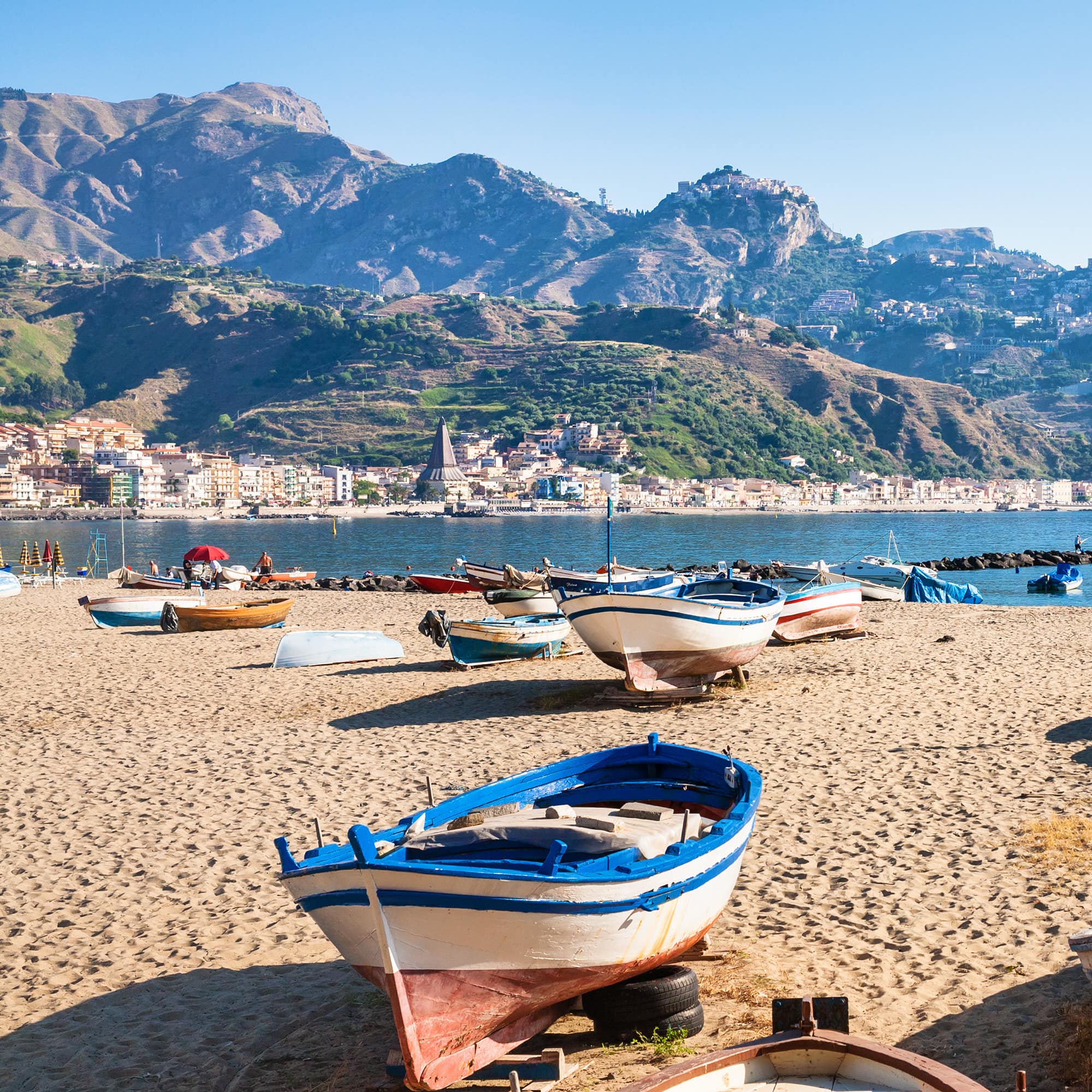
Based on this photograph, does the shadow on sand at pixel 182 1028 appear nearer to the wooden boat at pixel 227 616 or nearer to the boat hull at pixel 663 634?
the boat hull at pixel 663 634

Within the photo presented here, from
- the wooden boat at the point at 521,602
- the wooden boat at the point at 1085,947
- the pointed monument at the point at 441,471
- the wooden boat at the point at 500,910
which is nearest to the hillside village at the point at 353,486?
the pointed monument at the point at 441,471

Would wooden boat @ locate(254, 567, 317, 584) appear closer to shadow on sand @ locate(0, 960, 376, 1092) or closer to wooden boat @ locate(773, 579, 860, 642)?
wooden boat @ locate(773, 579, 860, 642)

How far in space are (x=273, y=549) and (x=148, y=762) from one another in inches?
3069

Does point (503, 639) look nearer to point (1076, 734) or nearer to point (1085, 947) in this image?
point (1076, 734)

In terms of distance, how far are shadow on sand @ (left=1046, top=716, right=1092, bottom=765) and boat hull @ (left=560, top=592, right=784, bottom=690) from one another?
4.31 m

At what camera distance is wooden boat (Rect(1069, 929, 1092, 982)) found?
16.8 ft

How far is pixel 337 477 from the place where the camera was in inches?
7293

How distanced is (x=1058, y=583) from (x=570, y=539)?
59.0m

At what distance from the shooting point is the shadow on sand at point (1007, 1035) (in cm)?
562

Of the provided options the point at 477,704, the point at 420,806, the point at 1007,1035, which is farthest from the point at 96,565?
the point at 1007,1035

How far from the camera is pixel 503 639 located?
66.5 ft

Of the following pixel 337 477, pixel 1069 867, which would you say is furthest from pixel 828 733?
pixel 337 477

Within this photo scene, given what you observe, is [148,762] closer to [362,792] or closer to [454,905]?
[362,792]

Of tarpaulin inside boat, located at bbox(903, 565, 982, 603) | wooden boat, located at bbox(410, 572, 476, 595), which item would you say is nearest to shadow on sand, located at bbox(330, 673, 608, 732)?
wooden boat, located at bbox(410, 572, 476, 595)
